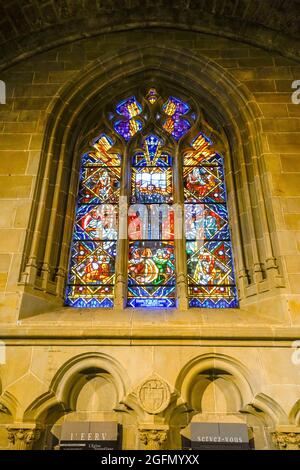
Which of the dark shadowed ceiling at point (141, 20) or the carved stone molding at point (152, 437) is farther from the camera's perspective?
the dark shadowed ceiling at point (141, 20)

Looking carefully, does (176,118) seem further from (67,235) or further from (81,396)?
(81,396)

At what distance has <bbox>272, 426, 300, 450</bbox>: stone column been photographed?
3496 millimetres

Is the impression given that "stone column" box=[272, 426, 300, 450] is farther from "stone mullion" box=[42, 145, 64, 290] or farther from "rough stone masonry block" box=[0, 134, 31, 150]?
"rough stone masonry block" box=[0, 134, 31, 150]

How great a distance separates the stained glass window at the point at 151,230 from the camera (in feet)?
16.2

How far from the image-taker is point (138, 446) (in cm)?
365

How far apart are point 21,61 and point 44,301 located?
4.34 m

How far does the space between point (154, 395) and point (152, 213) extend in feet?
8.57

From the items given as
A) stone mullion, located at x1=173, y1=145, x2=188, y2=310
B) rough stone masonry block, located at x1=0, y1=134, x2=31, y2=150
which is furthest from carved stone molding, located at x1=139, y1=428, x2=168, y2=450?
rough stone masonry block, located at x1=0, y1=134, x2=31, y2=150

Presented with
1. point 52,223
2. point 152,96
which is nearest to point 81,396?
point 52,223

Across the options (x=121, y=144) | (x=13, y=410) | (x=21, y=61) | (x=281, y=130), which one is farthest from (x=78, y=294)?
(x=21, y=61)

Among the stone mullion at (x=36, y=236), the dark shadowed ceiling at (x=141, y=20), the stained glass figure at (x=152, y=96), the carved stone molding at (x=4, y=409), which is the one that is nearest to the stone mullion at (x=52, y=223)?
the stone mullion at (x=36, y=236)

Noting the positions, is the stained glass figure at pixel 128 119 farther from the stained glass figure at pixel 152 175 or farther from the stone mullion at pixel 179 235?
the stone mullion at pixel 179 235

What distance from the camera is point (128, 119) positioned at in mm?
6508

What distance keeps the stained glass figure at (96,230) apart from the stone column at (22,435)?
1.57 metres
